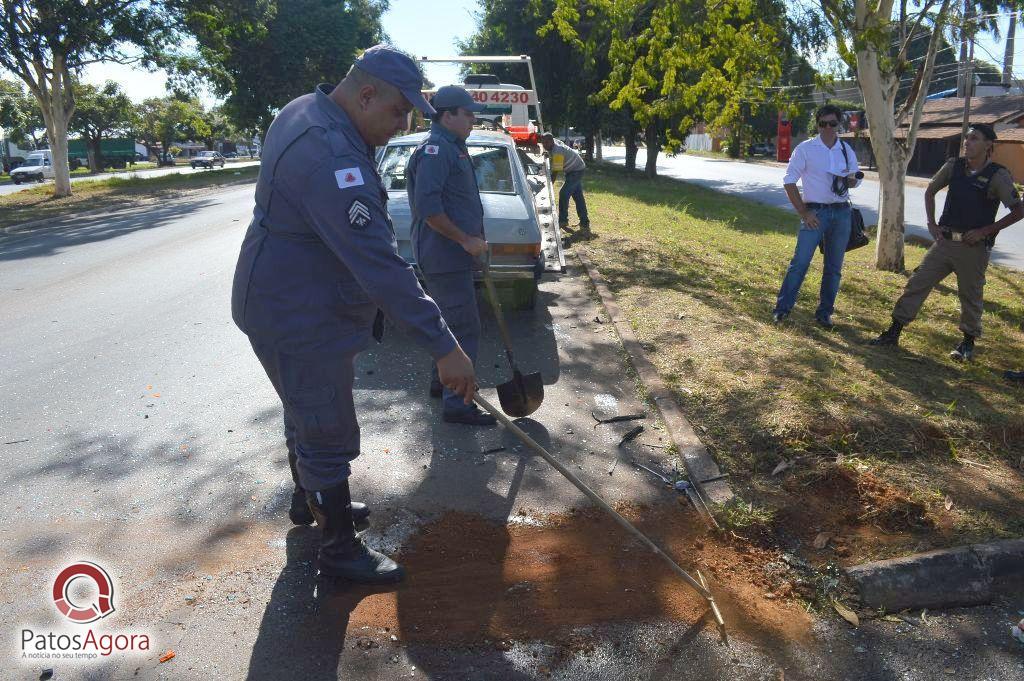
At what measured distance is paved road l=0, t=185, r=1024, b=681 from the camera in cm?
278

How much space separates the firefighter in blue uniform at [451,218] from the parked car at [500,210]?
4.88 feet

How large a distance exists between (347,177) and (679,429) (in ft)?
9.38

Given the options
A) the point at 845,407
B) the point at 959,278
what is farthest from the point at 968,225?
the point at 845,407

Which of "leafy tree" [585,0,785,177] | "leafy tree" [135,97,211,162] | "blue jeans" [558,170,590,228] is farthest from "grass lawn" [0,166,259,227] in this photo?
"leafy tree" [135,97,211,162]

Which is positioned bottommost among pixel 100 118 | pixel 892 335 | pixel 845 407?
pixel 845 407

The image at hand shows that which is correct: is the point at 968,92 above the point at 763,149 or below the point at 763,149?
above

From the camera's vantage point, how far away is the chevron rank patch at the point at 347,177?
2.66 metres

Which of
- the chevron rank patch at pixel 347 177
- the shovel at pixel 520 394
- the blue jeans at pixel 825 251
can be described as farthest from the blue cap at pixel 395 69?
the blue jeans at pixel 825 251

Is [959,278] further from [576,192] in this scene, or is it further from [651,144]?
[651,144]

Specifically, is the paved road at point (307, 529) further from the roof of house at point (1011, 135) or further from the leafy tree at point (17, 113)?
the leafy tree at point (17, 113)

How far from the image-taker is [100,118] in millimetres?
60156

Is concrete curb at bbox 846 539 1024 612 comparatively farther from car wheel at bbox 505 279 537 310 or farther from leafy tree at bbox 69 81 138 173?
leafy tree at bbox 69 81 138 173

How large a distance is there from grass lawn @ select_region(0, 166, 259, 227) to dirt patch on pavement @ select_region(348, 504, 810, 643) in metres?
17.0

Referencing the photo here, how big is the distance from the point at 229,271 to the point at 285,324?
26.0 feet
